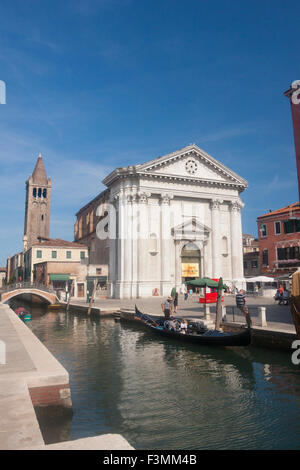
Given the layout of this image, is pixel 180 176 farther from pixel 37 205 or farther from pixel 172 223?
pixel 37 205

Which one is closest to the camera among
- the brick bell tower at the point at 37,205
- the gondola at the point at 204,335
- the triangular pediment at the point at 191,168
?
the gondola at the point at 204,335

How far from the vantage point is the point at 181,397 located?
9.04m

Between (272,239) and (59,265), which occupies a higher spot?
(272,239)

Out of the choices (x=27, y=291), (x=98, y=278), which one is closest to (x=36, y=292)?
(x=27, y=291)

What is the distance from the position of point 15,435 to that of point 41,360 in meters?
3.96

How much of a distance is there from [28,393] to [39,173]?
92226mm

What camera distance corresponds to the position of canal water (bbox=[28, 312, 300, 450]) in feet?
22.2

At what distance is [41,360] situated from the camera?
829 centimetres

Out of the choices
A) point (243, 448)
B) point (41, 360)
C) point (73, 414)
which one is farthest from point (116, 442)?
point (41, 360)

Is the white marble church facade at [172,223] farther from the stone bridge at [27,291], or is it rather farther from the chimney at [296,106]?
the chimney at [296,106]

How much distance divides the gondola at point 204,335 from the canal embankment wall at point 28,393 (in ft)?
22.3

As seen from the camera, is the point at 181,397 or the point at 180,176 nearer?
the point at 181,397

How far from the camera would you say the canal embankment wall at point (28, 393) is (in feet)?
13.5

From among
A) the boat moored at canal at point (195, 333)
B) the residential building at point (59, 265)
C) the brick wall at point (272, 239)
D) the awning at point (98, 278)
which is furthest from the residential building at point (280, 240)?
the boat moored at canal at point (195, 333)
